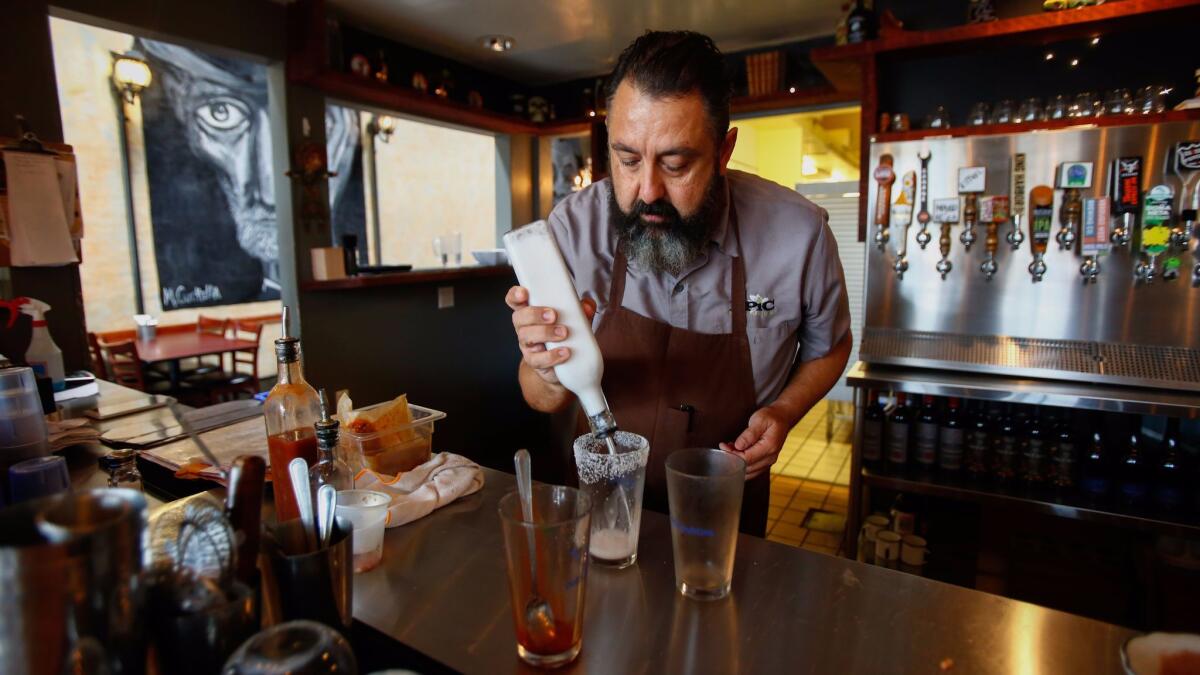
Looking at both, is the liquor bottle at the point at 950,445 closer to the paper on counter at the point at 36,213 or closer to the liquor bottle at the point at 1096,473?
the liquor bottle at the point at 1096,473

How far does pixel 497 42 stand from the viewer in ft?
13.0

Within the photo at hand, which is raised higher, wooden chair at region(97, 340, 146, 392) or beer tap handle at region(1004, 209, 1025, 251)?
beer tap handle at region(1004, 209, 1025, 251)

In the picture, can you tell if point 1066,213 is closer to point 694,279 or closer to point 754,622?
point 694,279

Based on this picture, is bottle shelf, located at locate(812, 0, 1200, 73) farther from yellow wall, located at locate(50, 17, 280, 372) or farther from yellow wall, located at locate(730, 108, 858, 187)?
yellow wall, located at locate(50, 17, 280, 372)

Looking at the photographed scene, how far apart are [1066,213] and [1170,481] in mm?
1046

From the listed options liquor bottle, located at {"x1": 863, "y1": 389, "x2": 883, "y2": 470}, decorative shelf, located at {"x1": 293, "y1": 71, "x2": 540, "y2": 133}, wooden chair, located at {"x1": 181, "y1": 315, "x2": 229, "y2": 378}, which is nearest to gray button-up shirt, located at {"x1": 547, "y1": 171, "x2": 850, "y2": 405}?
liquor bottle, located at {"x1": 863, "y1": 389, "x2": 883, "y2": 470}

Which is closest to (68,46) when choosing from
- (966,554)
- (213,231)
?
(213,231)

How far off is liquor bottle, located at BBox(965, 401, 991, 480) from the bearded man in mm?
1252

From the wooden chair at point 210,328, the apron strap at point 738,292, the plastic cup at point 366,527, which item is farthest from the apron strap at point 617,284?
the wooden chair at point 210,328

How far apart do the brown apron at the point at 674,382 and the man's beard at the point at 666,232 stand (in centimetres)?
15

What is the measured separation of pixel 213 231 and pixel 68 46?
165 centimetres

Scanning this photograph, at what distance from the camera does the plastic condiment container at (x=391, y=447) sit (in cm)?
124

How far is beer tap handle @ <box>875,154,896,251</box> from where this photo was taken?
278 centimetres

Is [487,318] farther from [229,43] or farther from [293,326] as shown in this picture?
[229,43]
